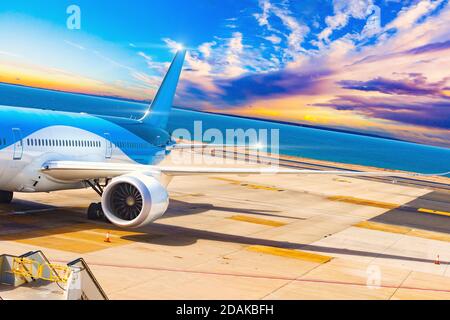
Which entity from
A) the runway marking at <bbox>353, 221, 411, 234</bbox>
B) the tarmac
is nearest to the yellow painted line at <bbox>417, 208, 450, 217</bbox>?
the tarmac

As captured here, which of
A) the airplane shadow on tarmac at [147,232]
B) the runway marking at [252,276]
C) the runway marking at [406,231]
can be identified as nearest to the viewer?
the runway marking at [252,276]

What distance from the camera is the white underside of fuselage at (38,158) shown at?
21.7m

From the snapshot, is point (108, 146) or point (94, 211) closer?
point (94, 211)

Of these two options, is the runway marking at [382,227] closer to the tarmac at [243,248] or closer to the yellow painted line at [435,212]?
the tarmac at [243,248]

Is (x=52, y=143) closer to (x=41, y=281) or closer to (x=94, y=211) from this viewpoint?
(x=94, y=211)

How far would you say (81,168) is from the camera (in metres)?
22.9

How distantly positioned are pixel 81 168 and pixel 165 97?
1320 centimetres

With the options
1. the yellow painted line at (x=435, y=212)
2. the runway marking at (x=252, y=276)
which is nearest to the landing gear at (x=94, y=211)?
the runway marking at (x=252, y=276)

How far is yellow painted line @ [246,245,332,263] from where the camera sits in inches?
821

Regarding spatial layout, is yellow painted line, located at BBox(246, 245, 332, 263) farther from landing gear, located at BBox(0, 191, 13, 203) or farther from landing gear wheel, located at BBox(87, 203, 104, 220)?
landing gear, located at BBox(0, 191, 13, 203)

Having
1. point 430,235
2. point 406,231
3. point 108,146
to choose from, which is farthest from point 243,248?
point 430,235

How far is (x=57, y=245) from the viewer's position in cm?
1920

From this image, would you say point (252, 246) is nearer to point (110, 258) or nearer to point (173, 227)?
point (173, 227)

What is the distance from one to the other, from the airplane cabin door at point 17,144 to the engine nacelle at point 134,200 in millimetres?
3866
